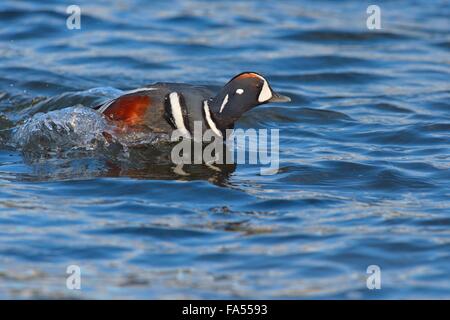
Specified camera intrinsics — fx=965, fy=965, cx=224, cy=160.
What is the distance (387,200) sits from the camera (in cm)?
845

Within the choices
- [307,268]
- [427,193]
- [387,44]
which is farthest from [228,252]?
[387,44]

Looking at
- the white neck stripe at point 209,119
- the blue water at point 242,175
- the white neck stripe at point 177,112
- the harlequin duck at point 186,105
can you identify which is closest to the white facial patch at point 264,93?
the harlequin duck at point 186,105

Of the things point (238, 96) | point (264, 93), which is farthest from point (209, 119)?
point (264, 93)

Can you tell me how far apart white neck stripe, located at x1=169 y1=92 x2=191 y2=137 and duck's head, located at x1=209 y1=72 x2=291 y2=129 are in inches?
13.5

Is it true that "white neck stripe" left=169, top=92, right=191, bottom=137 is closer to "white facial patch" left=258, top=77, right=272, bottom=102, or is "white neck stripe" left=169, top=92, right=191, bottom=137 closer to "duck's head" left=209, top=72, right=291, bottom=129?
"duck's head" left=209, top=72, right=291, bottom=129

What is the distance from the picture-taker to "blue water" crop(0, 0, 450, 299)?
676 centimetres

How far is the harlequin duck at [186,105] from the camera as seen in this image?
31.1 ft

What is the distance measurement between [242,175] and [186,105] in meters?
0.90

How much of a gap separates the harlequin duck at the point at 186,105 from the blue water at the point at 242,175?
1.17ft

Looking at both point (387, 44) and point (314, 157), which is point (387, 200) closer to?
point (314, 157)

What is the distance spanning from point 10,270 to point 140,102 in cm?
318

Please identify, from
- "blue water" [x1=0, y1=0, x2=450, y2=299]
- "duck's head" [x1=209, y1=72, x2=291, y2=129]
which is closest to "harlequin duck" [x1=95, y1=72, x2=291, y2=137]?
"duck's head" [x1=209, y1=72, x2=291, y2=129]

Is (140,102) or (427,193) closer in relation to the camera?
(427,193)

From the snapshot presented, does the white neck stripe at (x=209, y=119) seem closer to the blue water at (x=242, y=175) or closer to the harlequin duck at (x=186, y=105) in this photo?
the harlequin duck at (x=186, y=105)
